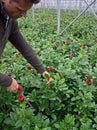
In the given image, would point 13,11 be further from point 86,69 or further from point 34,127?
point 86,69

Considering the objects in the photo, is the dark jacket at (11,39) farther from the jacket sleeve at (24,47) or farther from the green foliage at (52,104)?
the green foliage at (52,104)

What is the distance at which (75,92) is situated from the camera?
2426 millimetres

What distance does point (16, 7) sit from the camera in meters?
1.84

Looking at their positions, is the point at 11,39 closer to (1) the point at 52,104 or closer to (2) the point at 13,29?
(2) the point at 13,29

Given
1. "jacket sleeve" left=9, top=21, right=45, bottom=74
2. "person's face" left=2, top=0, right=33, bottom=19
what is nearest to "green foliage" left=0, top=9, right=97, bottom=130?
"jacket sleeve" left=9, top=21, right=45, bottom=74

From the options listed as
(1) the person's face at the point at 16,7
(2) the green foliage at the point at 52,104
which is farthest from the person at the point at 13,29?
(2) the green foliage at the point at 52,104

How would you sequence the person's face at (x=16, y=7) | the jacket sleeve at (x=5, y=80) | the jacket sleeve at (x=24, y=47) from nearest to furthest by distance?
the person's face at (x=16, y=7) → the jacket sleeve at (x=5, y=80) → the jacket sleeve at (x=24, y=47)

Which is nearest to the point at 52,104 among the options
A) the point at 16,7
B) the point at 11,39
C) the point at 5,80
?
the point at 5,80

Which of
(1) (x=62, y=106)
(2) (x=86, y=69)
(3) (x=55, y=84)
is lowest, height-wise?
(1) (x=62, y=106)

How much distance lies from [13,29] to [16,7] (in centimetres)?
47

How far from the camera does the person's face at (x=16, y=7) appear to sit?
1.82 m

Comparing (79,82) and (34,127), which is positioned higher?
(79,82)

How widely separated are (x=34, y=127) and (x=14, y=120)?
154 mm

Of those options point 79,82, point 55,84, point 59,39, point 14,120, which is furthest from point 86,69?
point 59,39
